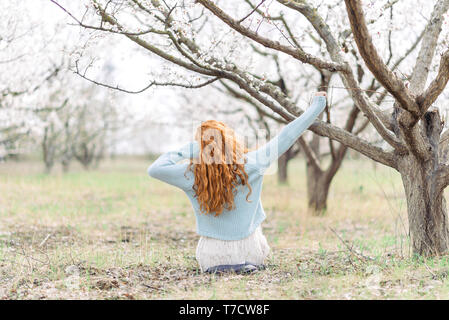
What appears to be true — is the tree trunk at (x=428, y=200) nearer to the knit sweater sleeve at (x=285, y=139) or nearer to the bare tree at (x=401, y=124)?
the bare tree at (x=401, y=124)

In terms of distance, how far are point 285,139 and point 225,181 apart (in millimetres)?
528

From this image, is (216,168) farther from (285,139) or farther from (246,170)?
(285,139)

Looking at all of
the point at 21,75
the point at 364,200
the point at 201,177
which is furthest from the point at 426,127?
the point at 21,75

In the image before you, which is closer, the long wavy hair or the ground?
the ground

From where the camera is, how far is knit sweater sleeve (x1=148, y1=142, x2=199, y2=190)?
322cm

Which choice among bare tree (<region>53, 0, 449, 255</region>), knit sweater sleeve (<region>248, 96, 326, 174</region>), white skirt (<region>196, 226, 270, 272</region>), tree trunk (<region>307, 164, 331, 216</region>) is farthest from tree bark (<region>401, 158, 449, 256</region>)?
tree trunk (<region>307, 164, 331, 216</region>)

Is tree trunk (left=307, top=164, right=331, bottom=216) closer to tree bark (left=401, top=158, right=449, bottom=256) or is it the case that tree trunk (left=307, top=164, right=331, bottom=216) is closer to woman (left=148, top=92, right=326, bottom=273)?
tree bark (left=401, top=158, right=449, bottom=256)

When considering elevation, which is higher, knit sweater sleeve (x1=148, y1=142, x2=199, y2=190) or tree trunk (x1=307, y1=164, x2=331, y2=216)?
knit sweater sleeve (x1=148, y1=142, x2=199, y2=190)

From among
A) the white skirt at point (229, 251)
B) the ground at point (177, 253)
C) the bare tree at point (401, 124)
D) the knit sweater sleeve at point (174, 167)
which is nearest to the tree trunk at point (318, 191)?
the ground at point (177, 253)

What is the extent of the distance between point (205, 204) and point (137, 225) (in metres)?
3.52

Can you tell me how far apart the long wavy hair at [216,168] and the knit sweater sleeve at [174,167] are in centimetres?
Answer: 6

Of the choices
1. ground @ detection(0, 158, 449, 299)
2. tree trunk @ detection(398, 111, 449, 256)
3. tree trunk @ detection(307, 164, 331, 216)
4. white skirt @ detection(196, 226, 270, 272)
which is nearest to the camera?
ground @ detection(0, 158, 449, 299)

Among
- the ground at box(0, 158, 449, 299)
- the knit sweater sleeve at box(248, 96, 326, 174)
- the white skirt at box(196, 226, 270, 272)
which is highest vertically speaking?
the knit sweater sleeve at box(248, 96, 326, 174)
